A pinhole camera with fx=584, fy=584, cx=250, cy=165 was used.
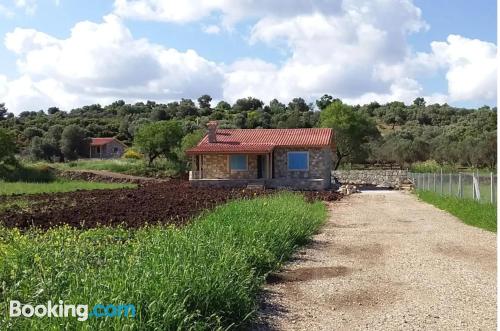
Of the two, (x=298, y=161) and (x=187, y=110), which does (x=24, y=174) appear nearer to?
(x=298, y=161)

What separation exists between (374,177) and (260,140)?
8098mm

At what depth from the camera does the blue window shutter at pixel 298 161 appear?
32.4 meters

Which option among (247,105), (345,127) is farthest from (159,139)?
(247,105)

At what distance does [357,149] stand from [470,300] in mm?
42204

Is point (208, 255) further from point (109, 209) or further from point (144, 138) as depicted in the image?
point (144, 138)

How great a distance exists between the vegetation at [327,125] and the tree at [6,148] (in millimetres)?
11608

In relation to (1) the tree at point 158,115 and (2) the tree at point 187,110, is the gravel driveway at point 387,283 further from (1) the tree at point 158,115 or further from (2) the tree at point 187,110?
(2) the tree at point 187,110

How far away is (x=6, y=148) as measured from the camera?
33.9 metres

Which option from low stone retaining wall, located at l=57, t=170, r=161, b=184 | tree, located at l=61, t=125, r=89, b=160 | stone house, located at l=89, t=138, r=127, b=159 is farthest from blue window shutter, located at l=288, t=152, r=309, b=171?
stone house, located at l=89, t=138, r=127, b=159

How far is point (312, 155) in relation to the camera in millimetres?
32281

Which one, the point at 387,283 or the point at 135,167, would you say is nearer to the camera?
the point at 387,283

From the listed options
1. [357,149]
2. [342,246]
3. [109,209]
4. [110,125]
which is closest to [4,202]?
[109,209]

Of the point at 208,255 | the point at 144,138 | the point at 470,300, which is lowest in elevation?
the point at 470,300

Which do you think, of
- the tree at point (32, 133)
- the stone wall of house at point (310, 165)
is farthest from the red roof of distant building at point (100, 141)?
the stone wall of house at point (310, 165)
